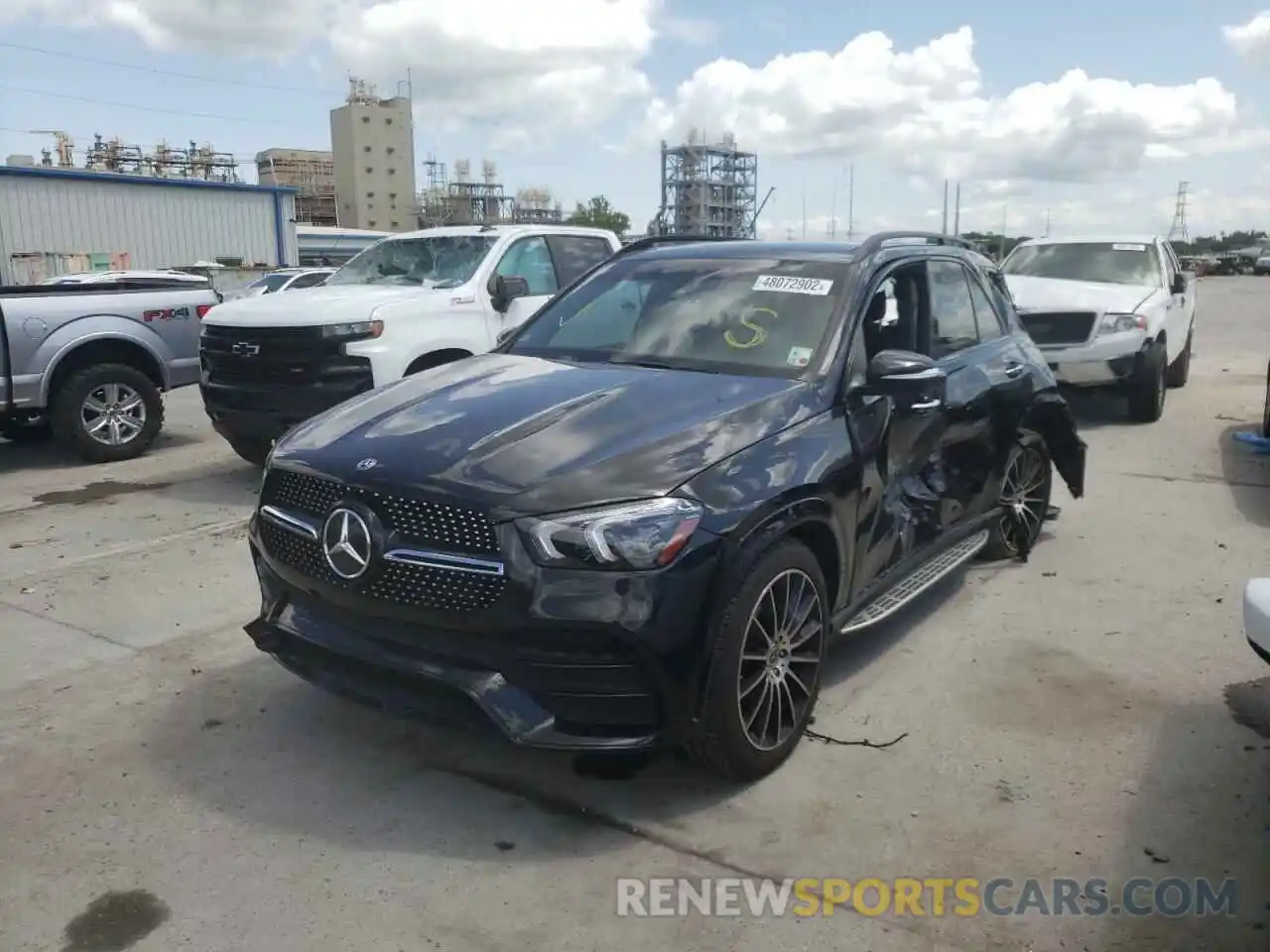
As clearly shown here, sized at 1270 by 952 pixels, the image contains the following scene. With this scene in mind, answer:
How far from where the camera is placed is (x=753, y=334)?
4.28 m

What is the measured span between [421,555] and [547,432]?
0.59 meters

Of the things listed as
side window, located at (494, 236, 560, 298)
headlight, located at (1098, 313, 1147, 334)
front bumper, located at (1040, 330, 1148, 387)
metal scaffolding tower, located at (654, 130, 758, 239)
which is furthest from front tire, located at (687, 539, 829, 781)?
metal scaffolding tower, located at (654, 130, 758, 239)

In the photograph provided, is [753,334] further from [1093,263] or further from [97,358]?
[1093,263]

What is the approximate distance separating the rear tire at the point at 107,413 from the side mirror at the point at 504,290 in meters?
3.34

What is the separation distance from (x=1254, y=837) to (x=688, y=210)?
132ft

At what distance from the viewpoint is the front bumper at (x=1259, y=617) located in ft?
10.0

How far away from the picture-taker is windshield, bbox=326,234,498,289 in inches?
338

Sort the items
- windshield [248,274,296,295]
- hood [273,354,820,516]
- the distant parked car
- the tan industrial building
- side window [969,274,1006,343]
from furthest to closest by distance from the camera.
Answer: the tan industrial building, windshield [248,274,296,295], the distant parked car, side window [969,274,1006,343], hood [273,354,820,516]

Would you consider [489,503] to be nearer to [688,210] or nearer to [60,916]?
[60,916]

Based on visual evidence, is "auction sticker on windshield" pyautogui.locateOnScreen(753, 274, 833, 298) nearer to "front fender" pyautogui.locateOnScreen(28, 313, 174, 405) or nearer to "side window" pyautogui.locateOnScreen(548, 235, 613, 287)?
"side window" pyautogui.locateOnScreen(548, 235, 613, 287)

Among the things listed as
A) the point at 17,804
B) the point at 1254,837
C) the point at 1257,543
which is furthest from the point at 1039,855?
the point at 1257,543

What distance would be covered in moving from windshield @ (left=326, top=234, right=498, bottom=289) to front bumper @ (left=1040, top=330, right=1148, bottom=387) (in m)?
5.47

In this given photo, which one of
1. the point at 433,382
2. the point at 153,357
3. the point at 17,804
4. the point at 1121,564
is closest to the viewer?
the point at 17,804

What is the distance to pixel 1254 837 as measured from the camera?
128 inches
